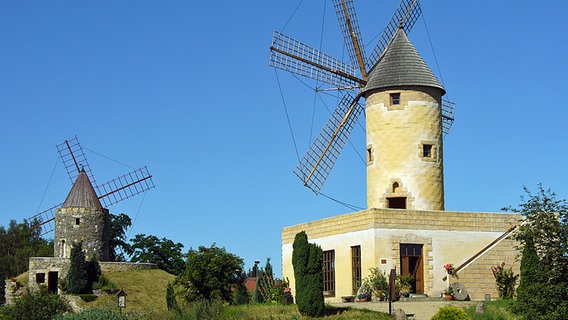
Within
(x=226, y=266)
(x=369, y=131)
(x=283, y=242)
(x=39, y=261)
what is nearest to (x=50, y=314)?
(x=226, y=266)

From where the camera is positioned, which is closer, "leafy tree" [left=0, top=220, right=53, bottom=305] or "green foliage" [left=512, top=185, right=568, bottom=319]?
"green foliage" [left=512, top=185, right=568, bottom=319]

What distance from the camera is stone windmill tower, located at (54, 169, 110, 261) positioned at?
6644cm

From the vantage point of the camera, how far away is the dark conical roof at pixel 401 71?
37.2m

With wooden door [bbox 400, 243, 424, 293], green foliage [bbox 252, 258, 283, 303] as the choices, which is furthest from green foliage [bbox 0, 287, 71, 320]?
wooden door [bbox 400, 243, 424, 293]

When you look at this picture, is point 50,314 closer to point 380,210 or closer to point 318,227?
point 318,227

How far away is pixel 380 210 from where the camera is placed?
32.7 metres

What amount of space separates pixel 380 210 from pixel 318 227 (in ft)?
14.7

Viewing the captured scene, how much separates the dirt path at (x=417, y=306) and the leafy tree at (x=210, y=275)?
9.65m

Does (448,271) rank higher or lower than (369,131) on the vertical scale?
lower

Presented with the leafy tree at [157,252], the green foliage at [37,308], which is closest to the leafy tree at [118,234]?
the leafy tree at [157,252]

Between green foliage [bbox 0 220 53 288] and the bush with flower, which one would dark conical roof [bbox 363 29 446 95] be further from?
green foliage [bbox 0 220 53 288]

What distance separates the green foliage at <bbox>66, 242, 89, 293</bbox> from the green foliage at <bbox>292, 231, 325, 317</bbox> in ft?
115

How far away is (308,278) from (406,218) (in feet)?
20.5

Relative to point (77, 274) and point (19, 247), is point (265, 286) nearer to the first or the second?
point (77, 274)
